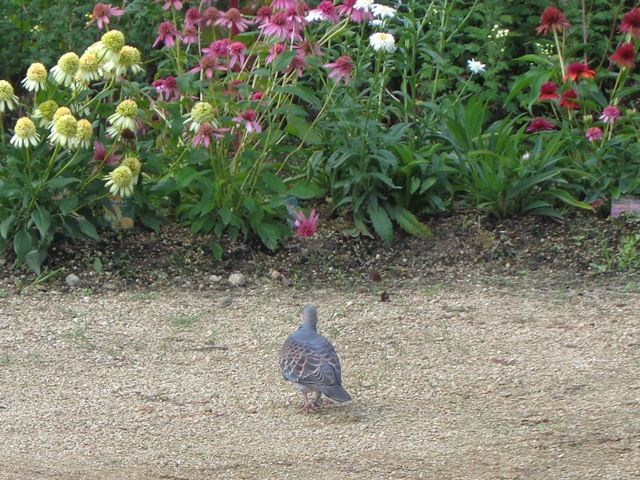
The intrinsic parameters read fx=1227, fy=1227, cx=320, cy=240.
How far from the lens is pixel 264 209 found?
628 cm

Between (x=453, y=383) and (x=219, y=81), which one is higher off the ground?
(x=219, y=81)

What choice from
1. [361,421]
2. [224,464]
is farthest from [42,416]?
[361,421]

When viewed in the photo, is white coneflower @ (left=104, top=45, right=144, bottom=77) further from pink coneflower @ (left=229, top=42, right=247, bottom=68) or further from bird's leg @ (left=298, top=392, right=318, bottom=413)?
bird's leg @ (left=298, top=392, right=318, bottom=413)

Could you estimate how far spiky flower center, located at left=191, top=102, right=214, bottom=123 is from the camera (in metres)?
5.87

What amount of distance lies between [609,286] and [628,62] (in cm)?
142

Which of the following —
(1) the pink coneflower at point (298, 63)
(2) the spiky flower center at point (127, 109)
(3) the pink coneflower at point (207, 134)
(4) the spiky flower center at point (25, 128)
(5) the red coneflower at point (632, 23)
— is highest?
(5) the red coneflower at point (632, 23)

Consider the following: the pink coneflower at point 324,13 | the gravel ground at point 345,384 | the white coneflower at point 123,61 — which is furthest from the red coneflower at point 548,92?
the white coneflower at point 123,61

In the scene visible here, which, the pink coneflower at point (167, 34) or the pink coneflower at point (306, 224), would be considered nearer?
the pink coneflower at point (306, 224)

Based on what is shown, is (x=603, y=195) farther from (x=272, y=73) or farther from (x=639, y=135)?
(x=272, y=73)

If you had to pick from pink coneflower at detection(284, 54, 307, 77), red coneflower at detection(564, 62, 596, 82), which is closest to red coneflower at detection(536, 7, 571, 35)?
red coneflower at detection(564, 62, 596, 82)

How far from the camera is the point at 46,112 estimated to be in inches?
230

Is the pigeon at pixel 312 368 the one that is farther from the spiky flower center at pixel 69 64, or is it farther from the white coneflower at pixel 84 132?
the spiky flower center at pixel 69 64

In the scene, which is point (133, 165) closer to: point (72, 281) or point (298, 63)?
point (72, 281)

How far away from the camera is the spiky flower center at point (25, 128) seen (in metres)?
5.70
